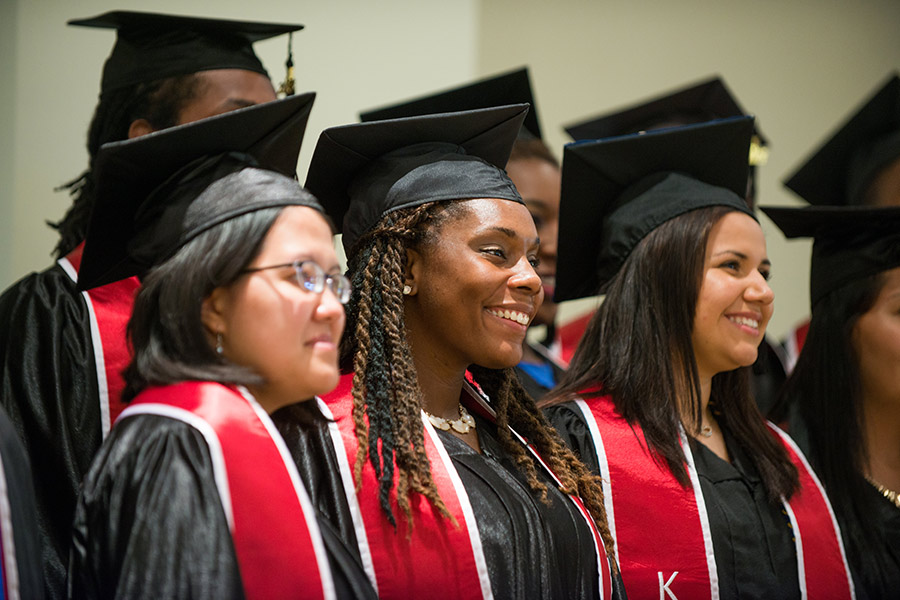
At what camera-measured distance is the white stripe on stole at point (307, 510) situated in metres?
1.62

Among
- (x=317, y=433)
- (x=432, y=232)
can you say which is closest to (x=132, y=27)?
Answer: (x=432, y=232)

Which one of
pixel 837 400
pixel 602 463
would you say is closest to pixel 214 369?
pixel 602 463

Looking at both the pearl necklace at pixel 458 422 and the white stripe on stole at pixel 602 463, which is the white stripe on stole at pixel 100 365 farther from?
the white stripe on stole at pixel 602 463

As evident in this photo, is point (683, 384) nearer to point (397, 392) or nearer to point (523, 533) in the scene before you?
point (523, 533)

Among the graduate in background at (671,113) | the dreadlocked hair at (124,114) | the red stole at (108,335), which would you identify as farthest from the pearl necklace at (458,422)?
the graduate in background at (671,113)

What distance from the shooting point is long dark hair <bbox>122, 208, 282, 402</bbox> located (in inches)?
65.9

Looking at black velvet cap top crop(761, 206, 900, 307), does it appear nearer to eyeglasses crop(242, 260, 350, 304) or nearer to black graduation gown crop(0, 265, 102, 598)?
eyeglasses crop(242, 260, 350, 304)

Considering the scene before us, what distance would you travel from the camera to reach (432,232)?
2232mm

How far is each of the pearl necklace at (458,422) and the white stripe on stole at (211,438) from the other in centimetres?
72

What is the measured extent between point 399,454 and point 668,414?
1010 mm

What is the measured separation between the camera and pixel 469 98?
9.38 ft

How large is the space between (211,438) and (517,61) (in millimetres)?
4370

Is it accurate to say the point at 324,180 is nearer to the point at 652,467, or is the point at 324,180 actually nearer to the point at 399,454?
the point at 399,454

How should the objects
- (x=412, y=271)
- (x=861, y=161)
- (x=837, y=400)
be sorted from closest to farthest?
(x=412, y=271) → (x=837, y=400) → (x=861, y=161)
